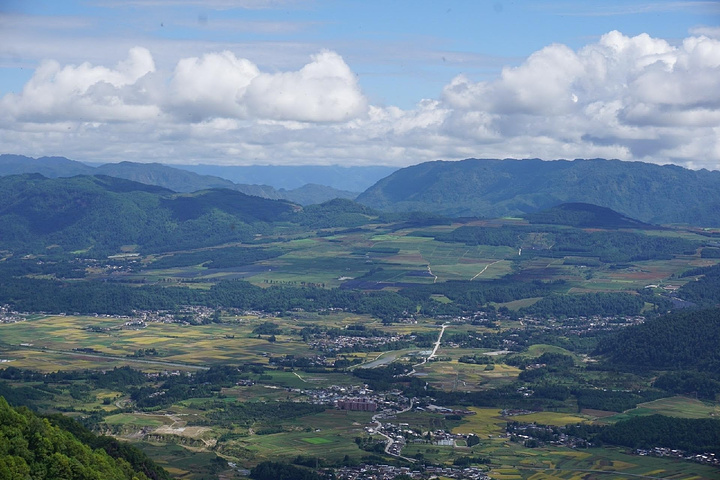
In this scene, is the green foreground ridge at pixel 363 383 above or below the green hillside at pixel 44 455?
below

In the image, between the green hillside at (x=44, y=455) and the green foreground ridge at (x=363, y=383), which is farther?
the green foreground ridge at (x=363, y=383)

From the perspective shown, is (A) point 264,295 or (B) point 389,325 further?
(A) point 264,295

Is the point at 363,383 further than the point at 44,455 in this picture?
Yes

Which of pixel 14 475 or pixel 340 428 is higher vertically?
pixel 14 475

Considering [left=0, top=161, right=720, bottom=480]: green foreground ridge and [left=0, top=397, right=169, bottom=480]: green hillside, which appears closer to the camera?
[left=0, top=397, right=169, bottom=480]: green hillside

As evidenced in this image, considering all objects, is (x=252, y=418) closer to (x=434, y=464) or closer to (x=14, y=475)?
(x=434, y=464)

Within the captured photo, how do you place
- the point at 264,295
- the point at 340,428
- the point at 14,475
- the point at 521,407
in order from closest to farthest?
the point at 14,475
the point at 340,428
the point at 521,407
the point at 264,295

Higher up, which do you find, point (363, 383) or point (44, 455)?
point (44, 455)

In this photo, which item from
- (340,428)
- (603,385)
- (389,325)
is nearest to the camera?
(340,428)

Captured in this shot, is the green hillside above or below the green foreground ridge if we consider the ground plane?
above

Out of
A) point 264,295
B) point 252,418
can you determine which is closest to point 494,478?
point 252,418
